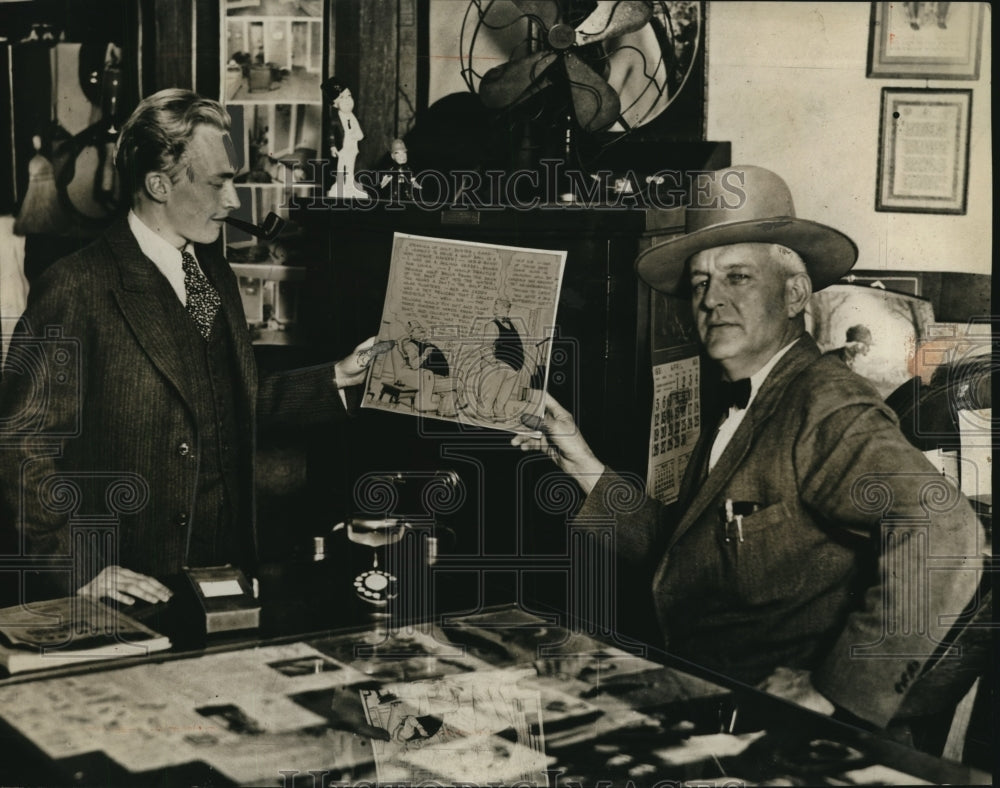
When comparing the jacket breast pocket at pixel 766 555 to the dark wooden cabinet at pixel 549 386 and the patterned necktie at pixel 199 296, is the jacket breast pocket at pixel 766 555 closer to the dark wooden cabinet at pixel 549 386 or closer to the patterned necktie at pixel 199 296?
the dark wooden cabinet at pixel 549 386

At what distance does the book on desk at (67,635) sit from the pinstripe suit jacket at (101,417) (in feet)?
0.59

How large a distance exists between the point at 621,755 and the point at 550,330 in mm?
1594

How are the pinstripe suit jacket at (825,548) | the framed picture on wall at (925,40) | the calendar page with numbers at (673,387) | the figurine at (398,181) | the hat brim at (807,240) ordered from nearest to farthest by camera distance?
the pinstripe suit jacket at (825,548) → the framed picture on wall at (925,40) → the hat brim at (807,240) → the calendar page with numbers at (673,387) → the figurine at (398,181)

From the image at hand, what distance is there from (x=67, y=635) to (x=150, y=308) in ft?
3.81

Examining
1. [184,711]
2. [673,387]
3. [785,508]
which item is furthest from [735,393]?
[184,711]

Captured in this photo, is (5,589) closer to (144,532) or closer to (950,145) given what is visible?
(144,532)

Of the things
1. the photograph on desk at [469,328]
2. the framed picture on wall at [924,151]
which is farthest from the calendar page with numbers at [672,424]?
the framed picture on wall at [924,151]

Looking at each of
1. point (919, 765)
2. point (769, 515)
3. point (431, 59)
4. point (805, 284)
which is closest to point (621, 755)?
point (919, 765)

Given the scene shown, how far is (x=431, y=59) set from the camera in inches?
162

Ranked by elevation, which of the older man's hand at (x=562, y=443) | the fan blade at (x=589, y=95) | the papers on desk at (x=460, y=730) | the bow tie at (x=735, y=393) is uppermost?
the fan blade at (x=589, y=95)

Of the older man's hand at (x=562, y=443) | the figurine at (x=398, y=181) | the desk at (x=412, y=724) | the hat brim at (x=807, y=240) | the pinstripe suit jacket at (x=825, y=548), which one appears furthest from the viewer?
the figurine at (x=398, y=181)

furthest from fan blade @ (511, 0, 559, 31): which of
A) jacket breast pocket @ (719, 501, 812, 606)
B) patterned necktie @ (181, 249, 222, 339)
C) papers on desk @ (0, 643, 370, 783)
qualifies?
papers on desk @ (0, 643, 370, 783)

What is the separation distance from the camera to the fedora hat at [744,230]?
12.0ft

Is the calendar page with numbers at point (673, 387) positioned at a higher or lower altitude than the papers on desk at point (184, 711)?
higher
